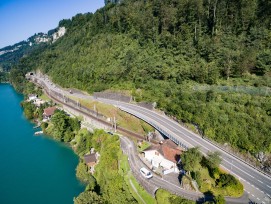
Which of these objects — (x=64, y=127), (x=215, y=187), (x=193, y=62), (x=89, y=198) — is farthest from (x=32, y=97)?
(x=215, y=187)

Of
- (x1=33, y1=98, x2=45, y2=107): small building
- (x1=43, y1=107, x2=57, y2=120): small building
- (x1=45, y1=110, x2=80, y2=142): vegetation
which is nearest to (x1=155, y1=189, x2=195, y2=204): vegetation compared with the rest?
(x1=45, y1=110, x2=80, y2=142): vegetation

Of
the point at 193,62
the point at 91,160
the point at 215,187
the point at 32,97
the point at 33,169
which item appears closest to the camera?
the point at 215,187

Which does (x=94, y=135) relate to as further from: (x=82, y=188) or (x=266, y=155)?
(x=266, y=155)

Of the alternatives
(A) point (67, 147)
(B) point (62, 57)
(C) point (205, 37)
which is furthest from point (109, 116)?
(B) point (62, 57)

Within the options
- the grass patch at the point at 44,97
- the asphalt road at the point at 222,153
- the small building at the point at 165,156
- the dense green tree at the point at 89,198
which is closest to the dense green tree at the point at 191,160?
the small building at the point at 165,156

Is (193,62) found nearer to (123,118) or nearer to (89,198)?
(123,118)

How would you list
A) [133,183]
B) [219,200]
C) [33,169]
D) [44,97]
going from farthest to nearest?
[44,97]
[33,169]
[133,183]
[219,200]
